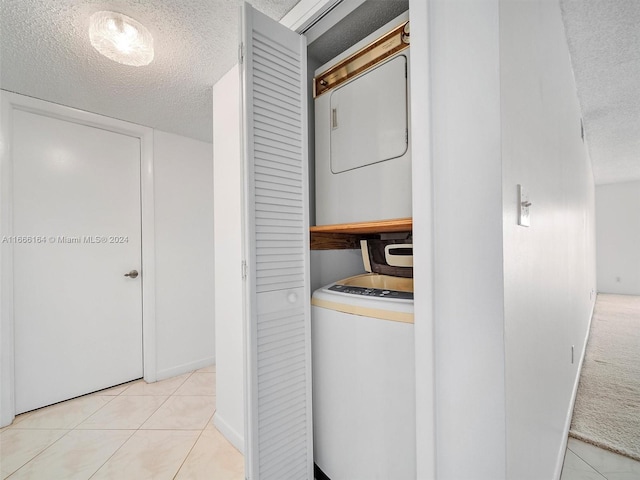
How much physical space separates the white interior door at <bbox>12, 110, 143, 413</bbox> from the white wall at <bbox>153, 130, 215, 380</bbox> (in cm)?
19

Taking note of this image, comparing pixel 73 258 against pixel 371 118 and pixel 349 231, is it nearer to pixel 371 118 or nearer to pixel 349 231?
pixel 349 231

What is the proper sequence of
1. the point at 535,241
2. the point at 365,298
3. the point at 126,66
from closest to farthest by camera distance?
the point at 535,241, the point at 365,298, the point at 126,66

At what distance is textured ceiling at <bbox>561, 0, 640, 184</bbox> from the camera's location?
151 cm

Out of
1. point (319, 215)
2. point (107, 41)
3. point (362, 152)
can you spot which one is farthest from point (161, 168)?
point (362, 152)

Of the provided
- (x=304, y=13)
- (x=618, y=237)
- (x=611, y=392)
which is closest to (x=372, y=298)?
(x=304, y=13)

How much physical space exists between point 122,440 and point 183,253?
1.49 m

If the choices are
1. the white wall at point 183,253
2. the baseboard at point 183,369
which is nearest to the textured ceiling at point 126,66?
the white wall at point 183,253

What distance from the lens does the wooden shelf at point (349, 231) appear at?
115cm

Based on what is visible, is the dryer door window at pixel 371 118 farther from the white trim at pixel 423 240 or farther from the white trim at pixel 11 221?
the white trim at pixel 11 221

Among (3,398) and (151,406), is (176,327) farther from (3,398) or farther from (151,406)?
(3,398)

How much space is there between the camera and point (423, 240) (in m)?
0.90

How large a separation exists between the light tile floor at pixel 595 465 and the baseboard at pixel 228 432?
1.67 metres

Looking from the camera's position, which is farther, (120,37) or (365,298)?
(120,37)

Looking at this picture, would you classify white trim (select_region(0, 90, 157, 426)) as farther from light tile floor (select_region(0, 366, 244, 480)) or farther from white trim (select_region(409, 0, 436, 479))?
white trim (select_region(409, 0, 436, 479))
